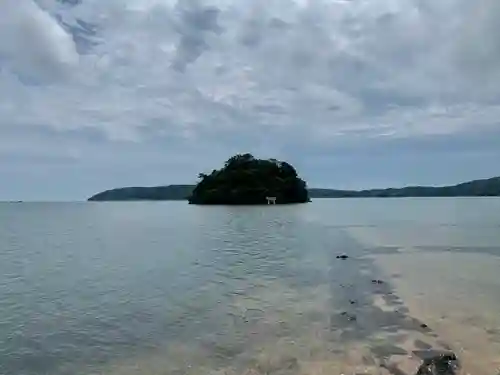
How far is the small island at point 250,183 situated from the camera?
18762cm

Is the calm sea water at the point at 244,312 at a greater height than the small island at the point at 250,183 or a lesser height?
Result: lesser

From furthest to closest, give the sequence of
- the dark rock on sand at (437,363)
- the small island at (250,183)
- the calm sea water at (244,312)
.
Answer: the small island at (250,183), the calm sea water at (244,312), the dark rock on sand at (437,363)

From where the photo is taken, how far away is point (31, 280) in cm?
3014

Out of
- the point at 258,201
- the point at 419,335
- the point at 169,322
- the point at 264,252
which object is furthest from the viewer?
the point at 258,201

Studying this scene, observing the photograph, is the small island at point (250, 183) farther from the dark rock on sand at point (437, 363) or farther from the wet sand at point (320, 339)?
the dark rock on sand at point (437, 363)

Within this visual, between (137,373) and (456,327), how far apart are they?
11048 mm

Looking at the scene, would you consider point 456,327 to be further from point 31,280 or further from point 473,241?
point 473,241

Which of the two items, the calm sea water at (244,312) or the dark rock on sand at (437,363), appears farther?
Result: the calm sea water at (244,312)

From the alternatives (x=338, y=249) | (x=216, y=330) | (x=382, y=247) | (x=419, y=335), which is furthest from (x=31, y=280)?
(x=382, y=247)

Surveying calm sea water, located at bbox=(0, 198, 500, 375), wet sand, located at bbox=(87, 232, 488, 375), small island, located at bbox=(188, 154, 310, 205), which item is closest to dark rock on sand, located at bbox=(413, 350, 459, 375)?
wet sand, located at bbox=(87, 232, 488, 375)

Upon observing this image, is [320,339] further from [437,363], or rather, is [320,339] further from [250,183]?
[250,183]

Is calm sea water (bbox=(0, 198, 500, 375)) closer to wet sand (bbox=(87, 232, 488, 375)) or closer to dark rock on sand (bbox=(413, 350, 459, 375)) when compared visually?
wet sand (bbox=(87, 232, 488, 375))

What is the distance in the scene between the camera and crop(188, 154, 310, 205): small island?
188 metres

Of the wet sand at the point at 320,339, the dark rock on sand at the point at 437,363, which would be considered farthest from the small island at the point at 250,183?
the dark rock on sand at the point at 437,363
